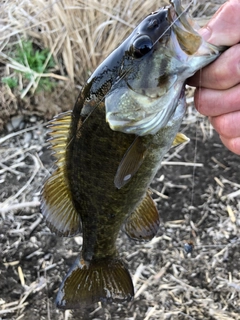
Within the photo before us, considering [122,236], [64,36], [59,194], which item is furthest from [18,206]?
[64,36]

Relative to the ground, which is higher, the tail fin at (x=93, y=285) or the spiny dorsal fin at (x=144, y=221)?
the spiny dorsal fin at (x=144, y=221)

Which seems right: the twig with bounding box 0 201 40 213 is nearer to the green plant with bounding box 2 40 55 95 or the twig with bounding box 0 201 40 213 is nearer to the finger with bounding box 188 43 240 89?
the green plant with bounding box 2 40 55 95

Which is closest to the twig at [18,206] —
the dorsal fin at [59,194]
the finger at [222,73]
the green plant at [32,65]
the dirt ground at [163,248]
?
the dirt ground at [163,248]

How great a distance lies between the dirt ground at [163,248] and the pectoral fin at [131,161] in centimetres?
73

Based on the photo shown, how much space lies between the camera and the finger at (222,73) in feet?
4.62

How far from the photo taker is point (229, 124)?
62.7 inches

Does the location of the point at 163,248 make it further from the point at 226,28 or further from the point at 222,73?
the point at 226,28

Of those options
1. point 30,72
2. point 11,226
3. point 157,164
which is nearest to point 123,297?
Answer: point 157,164

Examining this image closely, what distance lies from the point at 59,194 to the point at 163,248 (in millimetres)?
1125

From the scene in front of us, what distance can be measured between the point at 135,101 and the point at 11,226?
1.66 m

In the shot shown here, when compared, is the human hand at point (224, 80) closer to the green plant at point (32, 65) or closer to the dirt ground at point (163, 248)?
the dirt ground at point (163, 248)

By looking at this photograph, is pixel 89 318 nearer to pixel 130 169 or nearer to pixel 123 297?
pixel 123 297

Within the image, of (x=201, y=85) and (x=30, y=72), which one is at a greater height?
(x=201, y=85)

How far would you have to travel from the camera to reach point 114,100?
1418 millimetres
